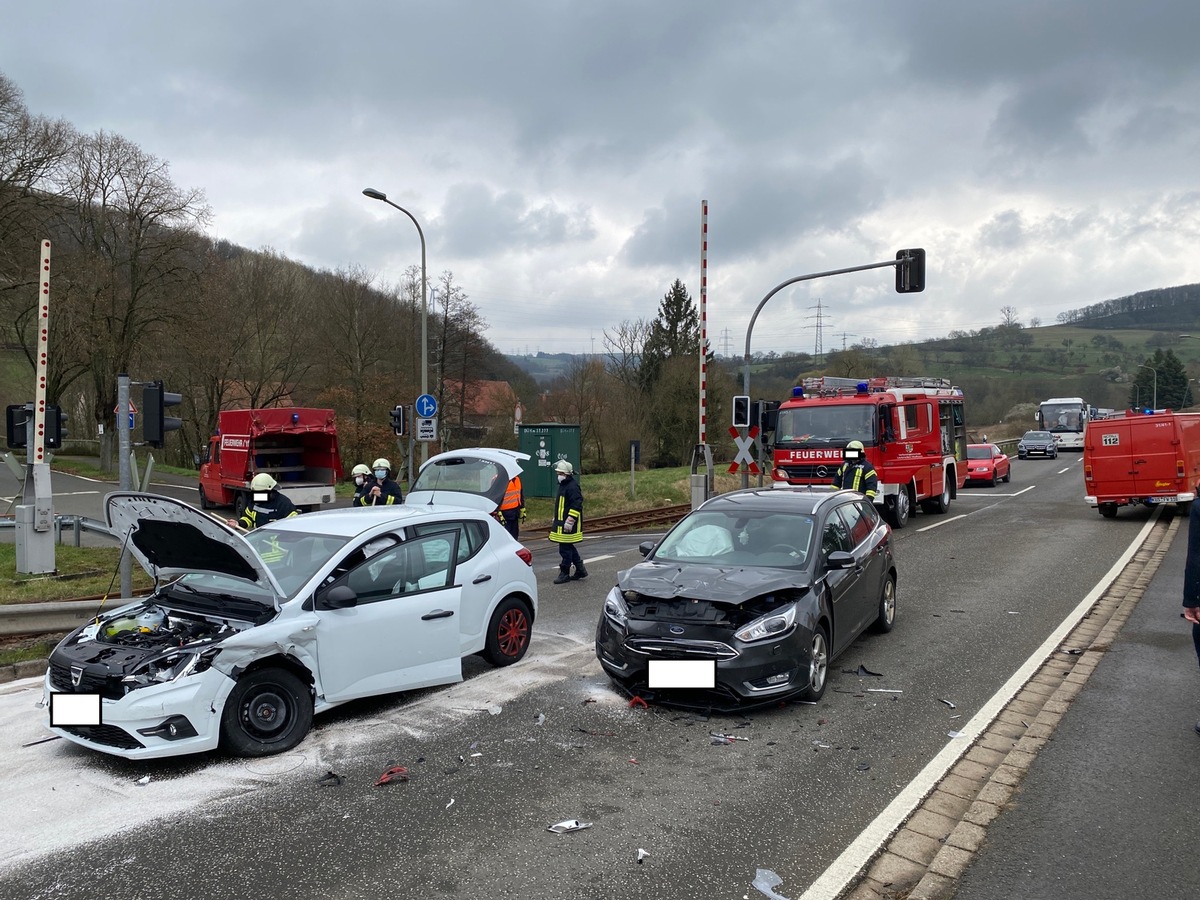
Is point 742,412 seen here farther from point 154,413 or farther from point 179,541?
point 179,541

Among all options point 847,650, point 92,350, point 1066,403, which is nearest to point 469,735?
point 847,650


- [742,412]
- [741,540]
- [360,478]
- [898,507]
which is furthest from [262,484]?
[898,507]

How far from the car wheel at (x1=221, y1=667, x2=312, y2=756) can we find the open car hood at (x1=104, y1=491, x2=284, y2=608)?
486 mm

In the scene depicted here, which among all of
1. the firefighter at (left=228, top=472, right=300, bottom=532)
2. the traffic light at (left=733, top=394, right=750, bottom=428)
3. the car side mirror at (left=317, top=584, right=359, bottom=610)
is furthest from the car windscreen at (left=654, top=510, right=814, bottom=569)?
the traffic light at (left=733, top=394, right=750, bottom=428)

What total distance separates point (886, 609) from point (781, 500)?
1.72 m

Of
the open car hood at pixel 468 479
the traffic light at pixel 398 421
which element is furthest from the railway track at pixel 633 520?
the open car hood at pixel 468 479

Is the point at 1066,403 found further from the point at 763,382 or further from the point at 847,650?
the point at 847,650

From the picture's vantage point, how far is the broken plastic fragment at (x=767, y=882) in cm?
365

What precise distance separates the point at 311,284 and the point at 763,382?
113 feet

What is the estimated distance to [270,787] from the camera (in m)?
4.79

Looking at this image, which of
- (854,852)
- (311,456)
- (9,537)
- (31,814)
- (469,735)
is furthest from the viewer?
(311,456)

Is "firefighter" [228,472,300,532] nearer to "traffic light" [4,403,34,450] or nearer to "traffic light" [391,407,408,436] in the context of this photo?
"traffic light" [4,403,34,450]

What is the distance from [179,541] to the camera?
5.64 m

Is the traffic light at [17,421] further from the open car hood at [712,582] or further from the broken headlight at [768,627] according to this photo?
the broken headlight at [768,627]
